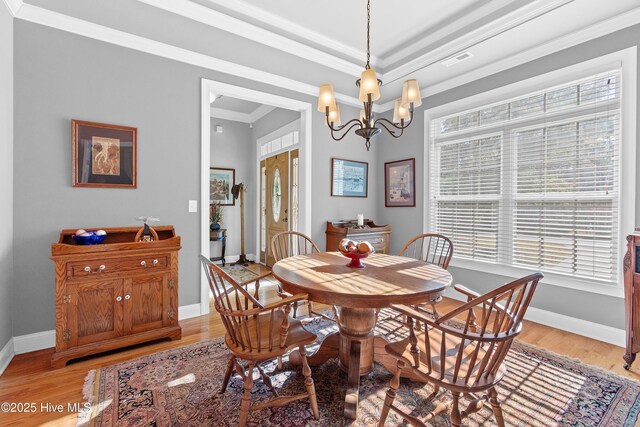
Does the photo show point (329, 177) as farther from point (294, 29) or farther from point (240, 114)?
point (240, 114)

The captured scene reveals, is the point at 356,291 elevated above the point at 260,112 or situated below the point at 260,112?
below

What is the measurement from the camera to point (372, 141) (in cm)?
489

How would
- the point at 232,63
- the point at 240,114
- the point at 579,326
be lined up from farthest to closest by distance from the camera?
the point at 240,114
the point at 232,63
the point at 579,326

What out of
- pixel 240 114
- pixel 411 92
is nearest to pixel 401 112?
pixel 411 92

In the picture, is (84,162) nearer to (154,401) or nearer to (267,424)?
(154,401)

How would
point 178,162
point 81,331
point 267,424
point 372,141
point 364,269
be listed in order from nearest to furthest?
point 267,424 → point 364,269 → point 81,331 → point 178,162 → point 372,141

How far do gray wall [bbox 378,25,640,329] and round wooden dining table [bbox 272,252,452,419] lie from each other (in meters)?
1.87

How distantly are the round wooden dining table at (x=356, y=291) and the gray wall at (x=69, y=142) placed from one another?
166 cm

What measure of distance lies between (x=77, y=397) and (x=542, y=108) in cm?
466

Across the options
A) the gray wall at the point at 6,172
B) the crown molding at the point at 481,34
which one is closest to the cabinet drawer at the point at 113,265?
the gray wall at the point at 6,172

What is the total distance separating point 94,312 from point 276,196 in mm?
3575

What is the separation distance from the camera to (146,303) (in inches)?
99.6

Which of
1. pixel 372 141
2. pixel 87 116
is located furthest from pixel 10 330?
pixel 372 141

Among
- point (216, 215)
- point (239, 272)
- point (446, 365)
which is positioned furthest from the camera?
point (216, 215)
